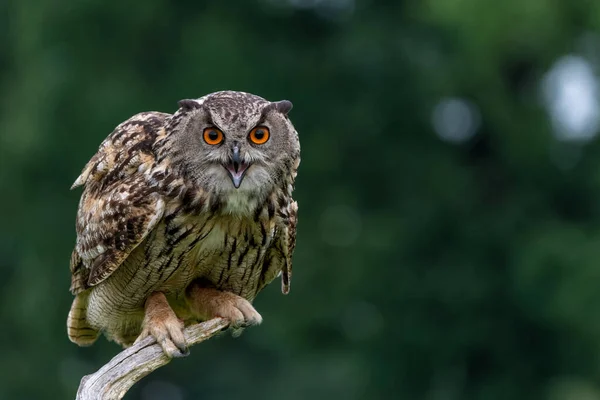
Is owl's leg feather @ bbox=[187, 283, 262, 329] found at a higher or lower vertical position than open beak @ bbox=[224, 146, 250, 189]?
lower

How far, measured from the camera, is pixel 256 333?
1783cm

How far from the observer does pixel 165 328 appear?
589cm

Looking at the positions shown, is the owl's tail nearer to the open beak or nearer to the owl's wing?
the owl's wing

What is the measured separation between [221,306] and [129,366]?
2.00 feet

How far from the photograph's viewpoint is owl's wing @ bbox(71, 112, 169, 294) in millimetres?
5832

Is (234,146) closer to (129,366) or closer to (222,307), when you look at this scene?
(222,307)

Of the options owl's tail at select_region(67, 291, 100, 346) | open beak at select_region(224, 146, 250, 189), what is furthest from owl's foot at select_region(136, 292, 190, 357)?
open beak at select_region(224, 146, 250, 189)

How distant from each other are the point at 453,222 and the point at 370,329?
1.68 metres

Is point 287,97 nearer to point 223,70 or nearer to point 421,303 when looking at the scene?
point 223,70

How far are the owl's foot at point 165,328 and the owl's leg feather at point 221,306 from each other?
17 centimetres

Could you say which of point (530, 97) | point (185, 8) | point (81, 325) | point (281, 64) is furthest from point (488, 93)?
point (81, 325)

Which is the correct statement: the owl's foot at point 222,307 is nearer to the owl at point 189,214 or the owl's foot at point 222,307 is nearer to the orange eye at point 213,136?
the owl at point 189,214

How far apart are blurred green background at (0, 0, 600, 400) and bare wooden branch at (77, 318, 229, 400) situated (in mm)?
10543

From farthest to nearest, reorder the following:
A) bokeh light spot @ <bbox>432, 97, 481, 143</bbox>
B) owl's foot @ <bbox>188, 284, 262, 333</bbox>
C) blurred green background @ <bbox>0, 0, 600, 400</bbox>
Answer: bokeh light spot @ <bbox>432, 97, 481, 143</bbox> < blurred green background @ <bbox>0, 0, 600, 400</bbox> < owl's foot @ <bbox>188, 284, 262, 333</bbox>
